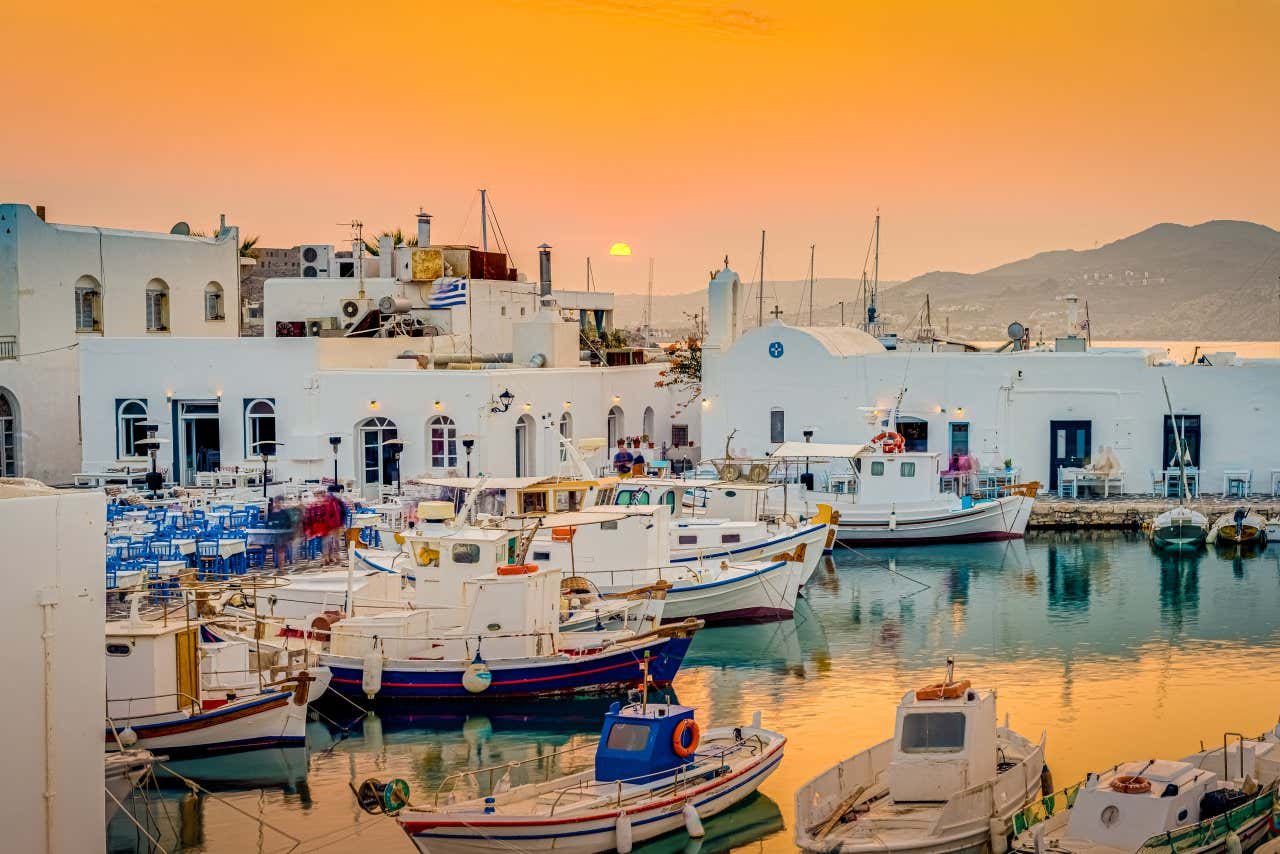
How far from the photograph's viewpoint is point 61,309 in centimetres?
3669

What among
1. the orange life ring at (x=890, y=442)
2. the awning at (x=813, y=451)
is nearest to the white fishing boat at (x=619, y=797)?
the awning at (x=813, y=451)

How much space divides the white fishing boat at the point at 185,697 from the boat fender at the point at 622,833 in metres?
4.65

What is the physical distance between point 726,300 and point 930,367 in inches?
222

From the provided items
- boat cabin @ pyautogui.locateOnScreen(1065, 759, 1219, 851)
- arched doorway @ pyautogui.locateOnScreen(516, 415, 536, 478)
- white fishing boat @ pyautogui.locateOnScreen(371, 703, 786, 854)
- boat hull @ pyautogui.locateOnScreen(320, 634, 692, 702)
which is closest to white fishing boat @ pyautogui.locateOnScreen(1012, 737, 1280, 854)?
boat cabin @ pyautogui.locateOnScreen(1065, 759, 1219, 851)

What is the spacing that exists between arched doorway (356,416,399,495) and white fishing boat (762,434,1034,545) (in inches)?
311

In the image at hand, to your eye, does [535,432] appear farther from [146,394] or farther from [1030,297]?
[1030,297]

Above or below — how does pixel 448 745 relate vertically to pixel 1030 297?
below

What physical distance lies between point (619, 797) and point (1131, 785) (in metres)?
4.41

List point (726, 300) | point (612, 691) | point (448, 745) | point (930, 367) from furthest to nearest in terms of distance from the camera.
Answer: point (726, 300), point (930, 367), point (612, 691), point (448, 745)

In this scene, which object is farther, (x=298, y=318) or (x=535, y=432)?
(x=298, y=318)

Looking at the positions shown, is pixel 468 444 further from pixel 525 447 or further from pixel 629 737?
pixel 629 737

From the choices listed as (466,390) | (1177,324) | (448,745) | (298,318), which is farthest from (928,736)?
(1177,324)

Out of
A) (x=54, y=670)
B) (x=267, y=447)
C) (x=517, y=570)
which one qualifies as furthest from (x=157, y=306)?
(x=54, y=670)

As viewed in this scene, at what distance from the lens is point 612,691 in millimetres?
20406
